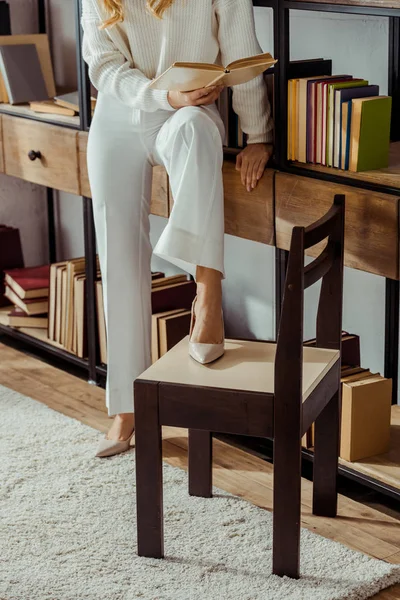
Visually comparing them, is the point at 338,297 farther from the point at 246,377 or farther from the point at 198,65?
the point at 198,65

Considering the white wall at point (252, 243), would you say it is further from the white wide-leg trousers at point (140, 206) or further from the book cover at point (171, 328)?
the white wide-leg trousers at point (140, 206)

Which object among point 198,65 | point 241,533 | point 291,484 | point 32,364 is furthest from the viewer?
point 32,364

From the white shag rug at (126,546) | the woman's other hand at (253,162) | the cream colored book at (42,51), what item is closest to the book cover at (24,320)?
the cream colored book at (42,51)

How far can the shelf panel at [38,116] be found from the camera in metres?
3.23

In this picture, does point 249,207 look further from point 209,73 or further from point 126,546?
point 126,546

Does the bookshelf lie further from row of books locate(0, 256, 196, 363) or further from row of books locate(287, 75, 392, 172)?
row of books locate(0, 256, 196, 363)

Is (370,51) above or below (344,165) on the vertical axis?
above

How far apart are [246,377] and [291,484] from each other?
0.26m

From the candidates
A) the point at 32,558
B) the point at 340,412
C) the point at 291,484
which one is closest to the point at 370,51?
the point at 340,412

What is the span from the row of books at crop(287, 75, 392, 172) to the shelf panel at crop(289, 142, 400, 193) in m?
0.01

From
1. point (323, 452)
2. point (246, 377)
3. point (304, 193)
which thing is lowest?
point (323, 452)

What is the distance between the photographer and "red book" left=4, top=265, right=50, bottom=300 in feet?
12.4

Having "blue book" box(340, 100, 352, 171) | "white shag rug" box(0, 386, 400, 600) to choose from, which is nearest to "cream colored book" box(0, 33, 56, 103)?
"white shag rug" box(0, 386, 400, 600)

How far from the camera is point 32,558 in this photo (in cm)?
231
